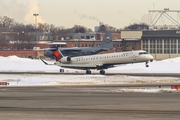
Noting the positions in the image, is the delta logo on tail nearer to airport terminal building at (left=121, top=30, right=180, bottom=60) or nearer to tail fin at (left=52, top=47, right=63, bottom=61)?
tail fin at (left=52, top=47, right=63, bottom=61)

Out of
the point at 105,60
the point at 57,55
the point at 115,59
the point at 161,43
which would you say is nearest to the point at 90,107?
the point at 115,59

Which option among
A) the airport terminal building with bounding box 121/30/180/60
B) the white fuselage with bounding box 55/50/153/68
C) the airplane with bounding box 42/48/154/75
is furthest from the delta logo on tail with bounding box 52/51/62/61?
the airport terminal building with bounding box 121/30/180/60

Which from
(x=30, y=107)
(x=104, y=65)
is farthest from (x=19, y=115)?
(x=104, y=65)

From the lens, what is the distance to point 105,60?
5334 centimetres

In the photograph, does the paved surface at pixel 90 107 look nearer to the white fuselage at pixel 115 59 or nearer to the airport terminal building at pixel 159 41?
the white fuselage at pixel 115 59

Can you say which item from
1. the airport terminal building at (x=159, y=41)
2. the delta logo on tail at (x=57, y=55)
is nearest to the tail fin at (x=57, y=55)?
the delta logo on tail at (x=57, y=55)

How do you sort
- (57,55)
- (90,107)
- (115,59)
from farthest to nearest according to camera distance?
(57,55) < (115,59) < (90,107)

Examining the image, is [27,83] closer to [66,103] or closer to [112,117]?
[66,103]

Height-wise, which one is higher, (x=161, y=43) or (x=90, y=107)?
(x=161, y=43)

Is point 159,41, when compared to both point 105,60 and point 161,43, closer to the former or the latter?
point 161,43

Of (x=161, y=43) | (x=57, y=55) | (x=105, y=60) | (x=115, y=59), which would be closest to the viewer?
(x=115, y=59)

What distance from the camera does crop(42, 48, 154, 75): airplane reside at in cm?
5234

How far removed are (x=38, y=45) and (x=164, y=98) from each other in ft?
421

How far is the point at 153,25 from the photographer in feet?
379
